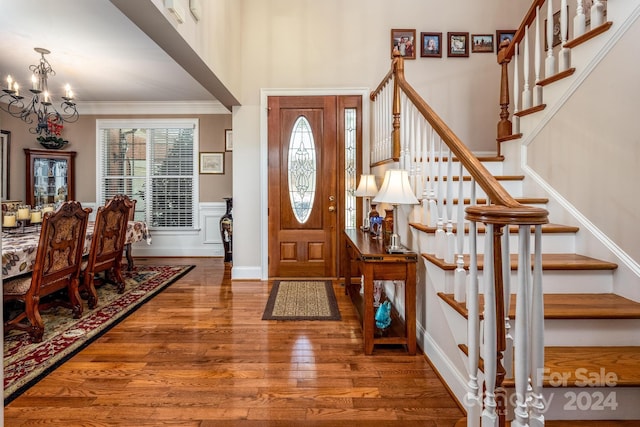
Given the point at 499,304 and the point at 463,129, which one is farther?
the point at 463,129

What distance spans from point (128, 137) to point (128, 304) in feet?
12.2

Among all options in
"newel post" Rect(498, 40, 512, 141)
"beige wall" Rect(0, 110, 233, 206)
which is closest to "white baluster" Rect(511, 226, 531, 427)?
"newel post" Rect(498, 40, 512, 141)

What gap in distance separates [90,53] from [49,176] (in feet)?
9.67

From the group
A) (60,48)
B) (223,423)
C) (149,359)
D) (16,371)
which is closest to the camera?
(223,423)

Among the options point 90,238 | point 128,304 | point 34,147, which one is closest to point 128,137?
point 34,147

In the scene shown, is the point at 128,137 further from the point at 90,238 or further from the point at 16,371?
the point at 16,371

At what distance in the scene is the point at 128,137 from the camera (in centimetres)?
621

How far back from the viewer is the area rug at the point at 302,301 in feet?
10.7

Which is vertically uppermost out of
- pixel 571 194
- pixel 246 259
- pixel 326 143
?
pixel 326 143

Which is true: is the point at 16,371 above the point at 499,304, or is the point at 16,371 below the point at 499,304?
below

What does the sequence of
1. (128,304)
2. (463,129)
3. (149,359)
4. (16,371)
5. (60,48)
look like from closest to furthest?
(16,371), (149,359), (128,304), (60,48), (463,129)

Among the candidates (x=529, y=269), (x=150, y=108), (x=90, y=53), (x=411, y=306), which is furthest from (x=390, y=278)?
(x=150, y=108)

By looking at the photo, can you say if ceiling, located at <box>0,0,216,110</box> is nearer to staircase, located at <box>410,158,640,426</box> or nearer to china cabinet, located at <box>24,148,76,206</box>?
china cabinet, located at <box>24,148,76,206</box>

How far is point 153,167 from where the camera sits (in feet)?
20.5
